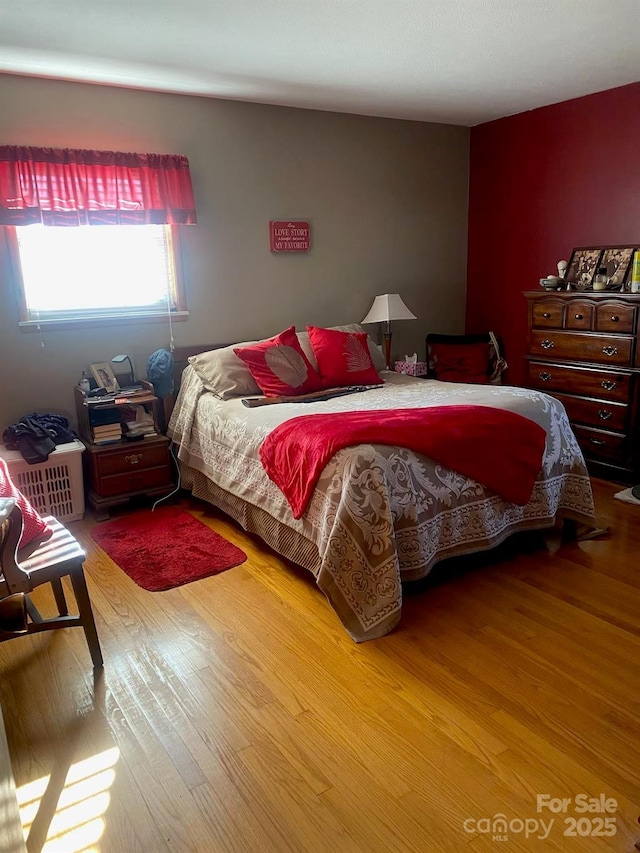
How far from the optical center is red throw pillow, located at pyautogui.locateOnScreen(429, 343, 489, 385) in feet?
15.7

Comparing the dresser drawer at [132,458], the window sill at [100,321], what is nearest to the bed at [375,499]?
the dresser drawer at [132,458]

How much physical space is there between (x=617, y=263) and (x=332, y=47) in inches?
87.3

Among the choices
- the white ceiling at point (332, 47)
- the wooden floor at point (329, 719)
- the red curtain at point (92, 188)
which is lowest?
the wooden floor at point (329, 719)

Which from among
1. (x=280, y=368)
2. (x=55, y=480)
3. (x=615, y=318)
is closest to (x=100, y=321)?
(x=55, y=480)

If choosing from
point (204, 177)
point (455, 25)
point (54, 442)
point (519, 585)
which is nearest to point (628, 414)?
point (519, 585)

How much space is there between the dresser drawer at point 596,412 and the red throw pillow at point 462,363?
0.79 meters

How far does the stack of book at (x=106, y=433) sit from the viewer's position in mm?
3488

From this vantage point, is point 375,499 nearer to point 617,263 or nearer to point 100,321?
point 100,321

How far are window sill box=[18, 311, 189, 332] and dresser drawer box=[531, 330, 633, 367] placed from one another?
2368 mm

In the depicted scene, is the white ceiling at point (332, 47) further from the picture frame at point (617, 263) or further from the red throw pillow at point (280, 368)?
the red throw pillow at point (280, 368)

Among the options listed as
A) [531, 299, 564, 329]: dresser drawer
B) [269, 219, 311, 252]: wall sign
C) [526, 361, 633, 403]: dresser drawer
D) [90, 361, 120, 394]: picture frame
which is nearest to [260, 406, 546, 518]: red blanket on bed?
[526, 361, 633, 403]: dresser drawer

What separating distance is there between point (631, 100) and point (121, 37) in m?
2.99

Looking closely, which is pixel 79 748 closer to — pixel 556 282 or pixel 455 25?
pixel 455 25

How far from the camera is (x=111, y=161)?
357 cm
